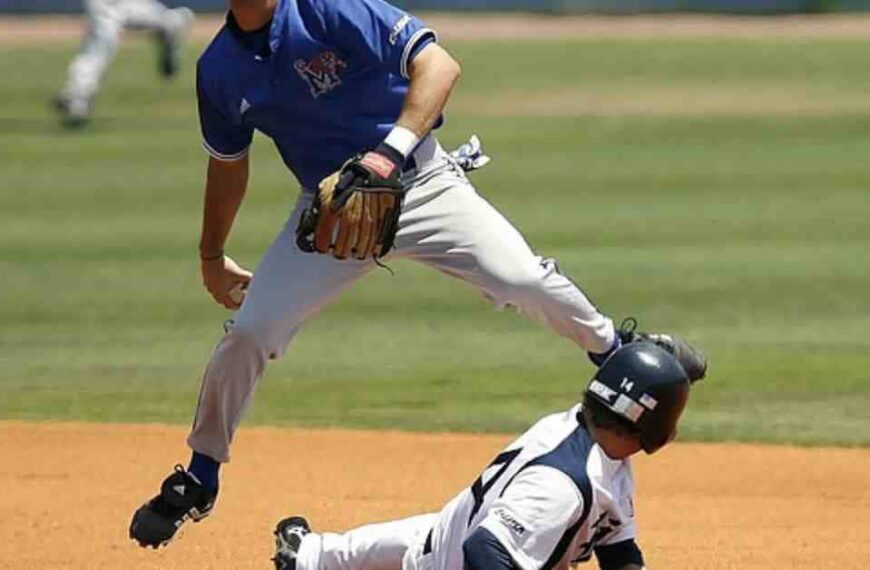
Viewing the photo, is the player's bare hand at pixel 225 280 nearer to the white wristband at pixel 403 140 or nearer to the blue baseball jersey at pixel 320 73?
the blue baseball jersey at pixel 320 73

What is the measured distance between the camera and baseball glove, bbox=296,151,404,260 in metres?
5.40

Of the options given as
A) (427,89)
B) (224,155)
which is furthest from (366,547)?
(224,155)

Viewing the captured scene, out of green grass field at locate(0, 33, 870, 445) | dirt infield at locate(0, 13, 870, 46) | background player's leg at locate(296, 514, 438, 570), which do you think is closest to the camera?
background player's leg at locate(296, 514, 438, 570)

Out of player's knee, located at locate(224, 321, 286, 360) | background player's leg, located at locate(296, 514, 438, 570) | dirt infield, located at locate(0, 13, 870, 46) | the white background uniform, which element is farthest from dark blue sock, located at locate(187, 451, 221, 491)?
dirt infield, located at locate(0, 13, 870, 46)

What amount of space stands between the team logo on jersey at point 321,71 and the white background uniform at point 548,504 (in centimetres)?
142

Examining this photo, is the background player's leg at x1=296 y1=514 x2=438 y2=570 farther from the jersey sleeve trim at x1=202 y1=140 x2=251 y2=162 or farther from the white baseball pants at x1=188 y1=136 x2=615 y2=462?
the jersey sleeve trim at x1=202 y1=140 x2=251 y2=162

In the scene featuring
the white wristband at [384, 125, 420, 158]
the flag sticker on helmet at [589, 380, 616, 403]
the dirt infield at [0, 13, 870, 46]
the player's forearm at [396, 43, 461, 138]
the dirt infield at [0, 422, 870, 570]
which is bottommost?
the dirt infield at [0, 13, 870, 46]

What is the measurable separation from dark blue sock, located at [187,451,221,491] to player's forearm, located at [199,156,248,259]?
0.73 metres

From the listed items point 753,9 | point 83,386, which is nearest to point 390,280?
point 83,386

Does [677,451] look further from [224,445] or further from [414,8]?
[414,8]

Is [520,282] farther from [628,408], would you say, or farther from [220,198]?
[628,408]

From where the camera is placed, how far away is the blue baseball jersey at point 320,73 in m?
5.64

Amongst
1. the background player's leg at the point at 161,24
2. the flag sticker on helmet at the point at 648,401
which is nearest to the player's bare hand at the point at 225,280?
the flag sticker on helmet at the point at 648,401

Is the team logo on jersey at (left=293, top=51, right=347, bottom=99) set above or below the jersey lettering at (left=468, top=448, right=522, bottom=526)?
above
